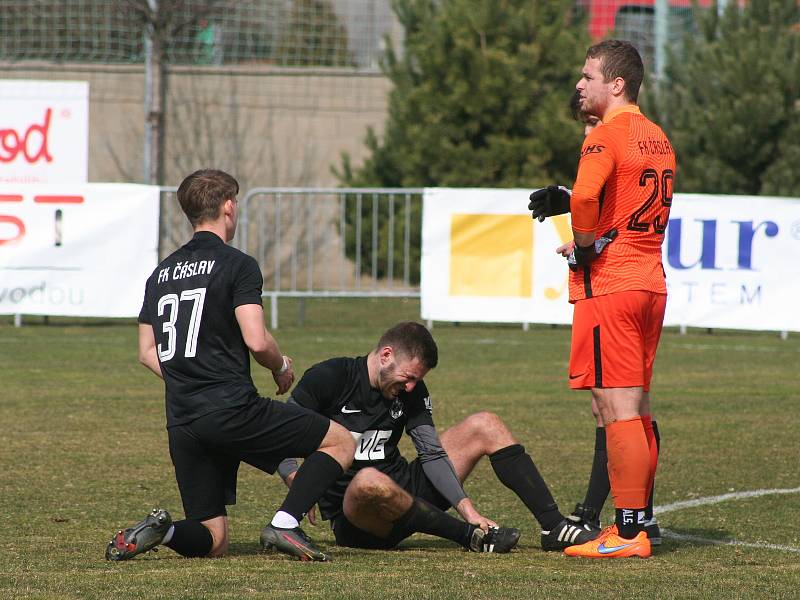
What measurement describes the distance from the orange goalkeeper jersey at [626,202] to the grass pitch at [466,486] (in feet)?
3.62

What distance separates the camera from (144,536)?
511 cm

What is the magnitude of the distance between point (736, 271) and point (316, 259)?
919 cm

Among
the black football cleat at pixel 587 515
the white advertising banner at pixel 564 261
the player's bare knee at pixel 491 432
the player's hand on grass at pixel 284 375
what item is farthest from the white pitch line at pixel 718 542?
the white advertising banner at pixel 564 261

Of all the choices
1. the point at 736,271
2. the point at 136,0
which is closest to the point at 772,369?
the point at 736,271

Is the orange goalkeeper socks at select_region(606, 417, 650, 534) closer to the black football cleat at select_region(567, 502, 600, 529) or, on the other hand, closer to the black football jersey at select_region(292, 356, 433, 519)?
the black football cleat at select_region(567, 502, 600, 529)

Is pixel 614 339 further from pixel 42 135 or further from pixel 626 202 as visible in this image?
pixel 42 135

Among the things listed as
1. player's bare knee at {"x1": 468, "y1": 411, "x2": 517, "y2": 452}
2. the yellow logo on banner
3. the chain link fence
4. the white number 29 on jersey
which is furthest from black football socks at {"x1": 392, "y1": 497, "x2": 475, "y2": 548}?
A: the chain link fence

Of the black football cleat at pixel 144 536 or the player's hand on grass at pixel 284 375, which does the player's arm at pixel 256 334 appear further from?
the black football cleat at pixel 144 536

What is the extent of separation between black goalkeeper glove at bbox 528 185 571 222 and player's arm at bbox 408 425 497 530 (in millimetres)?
988

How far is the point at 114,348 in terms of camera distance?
14031mm

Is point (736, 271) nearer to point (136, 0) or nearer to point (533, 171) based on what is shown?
point (533, 171)

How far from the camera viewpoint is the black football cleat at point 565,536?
570cm

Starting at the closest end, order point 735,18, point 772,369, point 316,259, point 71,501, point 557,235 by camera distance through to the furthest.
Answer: point 71,501
point 772,369
point 557,235
point 735,18
point 316,259

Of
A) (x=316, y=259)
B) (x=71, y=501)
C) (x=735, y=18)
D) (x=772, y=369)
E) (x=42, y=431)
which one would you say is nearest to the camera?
(x=71, y=501)
